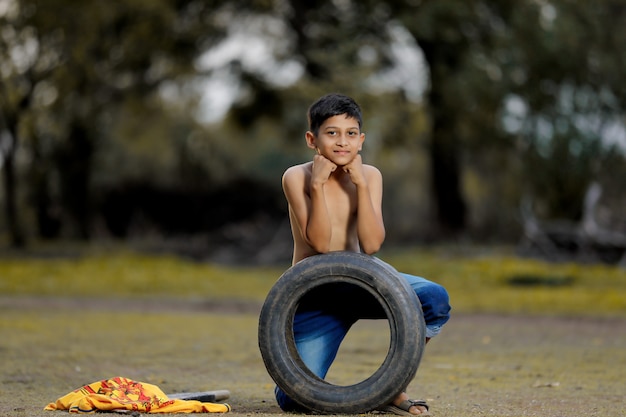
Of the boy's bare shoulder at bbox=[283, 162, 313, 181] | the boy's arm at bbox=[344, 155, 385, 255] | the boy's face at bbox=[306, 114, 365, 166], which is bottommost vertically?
the boy's arm at bbox=[344, 155, 385, 255]

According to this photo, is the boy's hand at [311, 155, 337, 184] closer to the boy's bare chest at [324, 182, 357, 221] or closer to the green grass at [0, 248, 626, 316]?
the boy's bare chest at [324, 182, 357, 221]

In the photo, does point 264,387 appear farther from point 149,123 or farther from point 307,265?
point 149,123

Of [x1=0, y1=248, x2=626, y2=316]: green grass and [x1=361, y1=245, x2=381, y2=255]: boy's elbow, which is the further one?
[x1=0, y1=248, x2=626, y2=316]: green grass

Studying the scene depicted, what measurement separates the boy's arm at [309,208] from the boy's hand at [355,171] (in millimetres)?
169

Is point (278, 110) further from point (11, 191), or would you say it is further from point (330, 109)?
point (330, 109)

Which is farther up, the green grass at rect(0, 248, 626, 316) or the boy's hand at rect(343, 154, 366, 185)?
the boy's hand at rect(343, 154, 366, 185)

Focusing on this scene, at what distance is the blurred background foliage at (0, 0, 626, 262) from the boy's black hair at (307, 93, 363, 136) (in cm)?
1560

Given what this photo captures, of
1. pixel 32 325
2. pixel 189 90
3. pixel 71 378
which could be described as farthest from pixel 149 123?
pixel 71 378

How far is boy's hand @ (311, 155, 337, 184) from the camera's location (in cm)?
545

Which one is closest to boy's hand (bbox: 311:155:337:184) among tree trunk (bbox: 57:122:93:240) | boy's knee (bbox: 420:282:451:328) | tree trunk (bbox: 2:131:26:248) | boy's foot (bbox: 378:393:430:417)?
boy's knee (bbox: 420:282:451:328)

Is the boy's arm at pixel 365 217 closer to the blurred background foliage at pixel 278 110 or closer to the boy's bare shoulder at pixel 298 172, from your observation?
the boy's bare shoulder at pixel 298 172

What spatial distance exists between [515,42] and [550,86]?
1493 millimetres

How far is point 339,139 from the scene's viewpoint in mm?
5535

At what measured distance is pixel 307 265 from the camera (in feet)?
17.5
